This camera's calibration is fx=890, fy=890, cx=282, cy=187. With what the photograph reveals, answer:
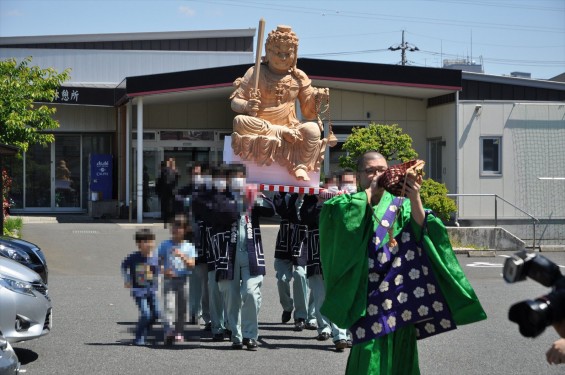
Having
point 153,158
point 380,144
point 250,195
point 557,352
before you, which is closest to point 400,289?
point 557,352

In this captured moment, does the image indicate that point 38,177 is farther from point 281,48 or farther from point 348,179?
point 348,179

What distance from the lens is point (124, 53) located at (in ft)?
101

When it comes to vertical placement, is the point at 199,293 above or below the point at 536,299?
below

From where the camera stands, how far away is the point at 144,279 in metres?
9.11

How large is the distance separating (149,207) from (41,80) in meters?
6.48

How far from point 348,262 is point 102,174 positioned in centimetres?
2326

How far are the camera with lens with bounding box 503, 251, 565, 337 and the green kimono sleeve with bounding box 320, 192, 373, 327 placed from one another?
2.64m

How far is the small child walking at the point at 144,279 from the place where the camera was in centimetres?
904

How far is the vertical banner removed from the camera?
91.8 ft

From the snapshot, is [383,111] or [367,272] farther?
[383,111]

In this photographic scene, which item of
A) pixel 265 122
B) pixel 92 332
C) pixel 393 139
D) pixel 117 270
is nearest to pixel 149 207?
pixel 393 139

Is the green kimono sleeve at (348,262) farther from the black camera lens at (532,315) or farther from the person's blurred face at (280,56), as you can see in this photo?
the person's blurred face at (280,56)

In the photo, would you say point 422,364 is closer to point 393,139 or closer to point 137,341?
point 137,341

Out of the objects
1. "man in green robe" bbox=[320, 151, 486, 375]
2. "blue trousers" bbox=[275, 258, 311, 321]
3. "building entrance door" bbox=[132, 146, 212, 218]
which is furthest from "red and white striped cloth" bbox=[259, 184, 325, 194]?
"building entrance door" bbox=[132, 146, 212, 218]
